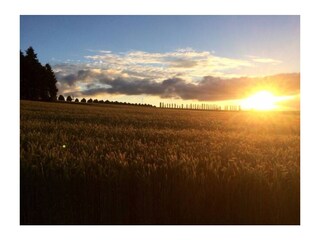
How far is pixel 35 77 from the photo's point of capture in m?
8.92

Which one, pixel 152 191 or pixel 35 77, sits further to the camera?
pixel 35 77

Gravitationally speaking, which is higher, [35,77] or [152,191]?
[35,77]

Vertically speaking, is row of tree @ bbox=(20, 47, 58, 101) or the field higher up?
row of tree @ bbox=(20, 47, 58, 101)

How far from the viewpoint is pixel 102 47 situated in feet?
20.5

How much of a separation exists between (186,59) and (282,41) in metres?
1.54

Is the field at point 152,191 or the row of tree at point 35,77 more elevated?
the row of tree at point 35,77

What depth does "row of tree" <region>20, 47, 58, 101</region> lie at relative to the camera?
271 inches

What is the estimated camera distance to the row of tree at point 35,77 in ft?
22.5

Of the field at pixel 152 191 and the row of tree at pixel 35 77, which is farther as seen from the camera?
the row of tree at pixel 35 77

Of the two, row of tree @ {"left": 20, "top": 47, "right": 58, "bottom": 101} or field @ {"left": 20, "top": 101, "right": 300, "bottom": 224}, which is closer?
field @ {"left": 20, "top": 101, "right": 300, "bottom": 224}
